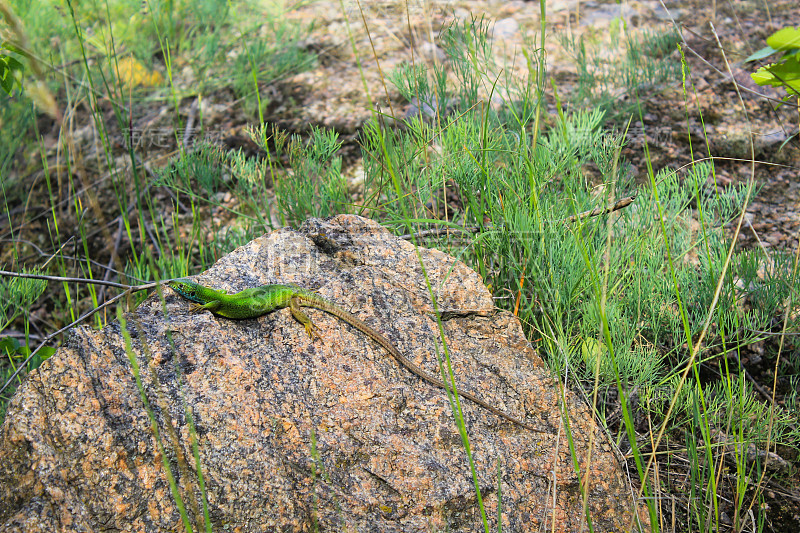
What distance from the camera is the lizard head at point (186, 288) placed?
2616 mm

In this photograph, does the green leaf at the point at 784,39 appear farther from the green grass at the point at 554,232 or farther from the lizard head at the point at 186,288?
the lizard head at the point at 186,288

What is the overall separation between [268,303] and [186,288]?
42 cm

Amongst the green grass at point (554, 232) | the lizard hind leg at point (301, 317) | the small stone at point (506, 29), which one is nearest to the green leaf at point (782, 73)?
the green grass at point (554, 232)

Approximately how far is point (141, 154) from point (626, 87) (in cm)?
453

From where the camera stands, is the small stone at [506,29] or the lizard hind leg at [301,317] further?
the small stone at [506,29]

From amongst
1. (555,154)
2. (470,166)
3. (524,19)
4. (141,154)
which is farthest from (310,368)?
(524,19)

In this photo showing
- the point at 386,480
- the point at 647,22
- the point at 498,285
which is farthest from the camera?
the point at 647,22

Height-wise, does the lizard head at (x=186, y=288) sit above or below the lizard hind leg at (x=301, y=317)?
above

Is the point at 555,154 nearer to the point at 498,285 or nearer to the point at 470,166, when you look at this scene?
the point at 470,166

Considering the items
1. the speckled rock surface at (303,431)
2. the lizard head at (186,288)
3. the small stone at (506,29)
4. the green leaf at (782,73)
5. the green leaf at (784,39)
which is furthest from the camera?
the small stone at (506,29)

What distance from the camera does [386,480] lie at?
6.84 feet

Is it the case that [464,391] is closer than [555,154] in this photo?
Yes

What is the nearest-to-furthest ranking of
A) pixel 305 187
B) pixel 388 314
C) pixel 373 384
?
pixel 373 384
pixel 388 314
pixel 305 187

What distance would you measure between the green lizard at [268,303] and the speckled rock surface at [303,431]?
47 millimetres
